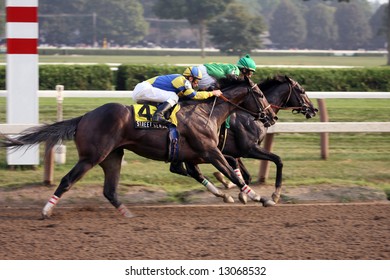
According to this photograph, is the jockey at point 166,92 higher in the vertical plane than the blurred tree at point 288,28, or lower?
higher

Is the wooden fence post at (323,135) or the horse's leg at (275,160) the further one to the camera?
the wooden fence post at (323,135)

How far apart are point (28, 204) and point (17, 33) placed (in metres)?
2.01

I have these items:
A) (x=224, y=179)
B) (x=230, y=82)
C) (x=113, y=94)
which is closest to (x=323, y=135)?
(x=224, y=179)

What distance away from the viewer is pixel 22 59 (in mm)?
9047

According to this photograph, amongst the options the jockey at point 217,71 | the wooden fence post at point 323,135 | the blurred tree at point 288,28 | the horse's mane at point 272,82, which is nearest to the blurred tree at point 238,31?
the wooden fence post at point 323,135

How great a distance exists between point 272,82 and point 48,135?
268 cm

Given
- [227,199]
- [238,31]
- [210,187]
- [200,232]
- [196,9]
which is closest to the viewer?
[200,232]

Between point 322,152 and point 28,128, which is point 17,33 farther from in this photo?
point 322,152

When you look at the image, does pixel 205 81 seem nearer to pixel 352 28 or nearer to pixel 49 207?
pixel 49 207

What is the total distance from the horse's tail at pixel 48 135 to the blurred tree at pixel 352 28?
2981 inches

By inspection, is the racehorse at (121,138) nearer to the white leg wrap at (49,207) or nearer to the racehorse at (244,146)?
the white leg wrap at (49,207)

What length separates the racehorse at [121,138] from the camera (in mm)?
7246

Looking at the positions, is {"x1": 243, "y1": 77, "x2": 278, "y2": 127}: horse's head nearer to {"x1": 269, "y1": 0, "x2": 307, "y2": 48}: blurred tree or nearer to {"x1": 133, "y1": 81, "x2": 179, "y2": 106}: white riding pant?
{"x1": 133, "y1": 81, "x2": 179, "y2": 106}: white riding pant

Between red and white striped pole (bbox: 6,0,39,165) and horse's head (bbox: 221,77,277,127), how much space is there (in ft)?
7.36
